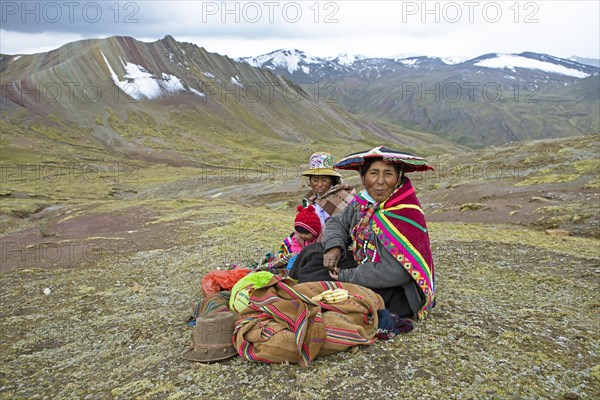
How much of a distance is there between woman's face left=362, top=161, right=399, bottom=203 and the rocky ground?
5.32ft

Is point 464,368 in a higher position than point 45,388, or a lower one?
higher

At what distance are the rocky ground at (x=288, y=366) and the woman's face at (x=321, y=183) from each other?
8.05 ft

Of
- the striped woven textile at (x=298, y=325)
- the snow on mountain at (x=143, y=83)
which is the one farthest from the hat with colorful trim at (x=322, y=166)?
the snow on mountain at (x=143, y=83)

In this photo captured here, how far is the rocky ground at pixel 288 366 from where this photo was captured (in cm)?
391

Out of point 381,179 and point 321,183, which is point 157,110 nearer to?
point 321,183

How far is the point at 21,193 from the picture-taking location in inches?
1281

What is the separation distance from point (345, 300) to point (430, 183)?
24.5 m

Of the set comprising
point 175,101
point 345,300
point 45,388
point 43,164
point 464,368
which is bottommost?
point 45,388

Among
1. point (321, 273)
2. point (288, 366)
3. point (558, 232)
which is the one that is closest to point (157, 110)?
point (558, 232)

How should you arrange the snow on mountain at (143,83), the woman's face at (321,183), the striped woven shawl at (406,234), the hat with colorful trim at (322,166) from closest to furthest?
1. the striped woven shawl at (406,234)
2. the hat with colorful trim at (322,166)
3. the woman's face at (321,183)
4. the snow on mountain at (143,83)

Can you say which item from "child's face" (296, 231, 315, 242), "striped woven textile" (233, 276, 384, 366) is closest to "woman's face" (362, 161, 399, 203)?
"striped woven textile" (233, 276, 384, 366)

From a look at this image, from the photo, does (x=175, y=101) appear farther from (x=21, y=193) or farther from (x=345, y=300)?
(x=345, y=300)

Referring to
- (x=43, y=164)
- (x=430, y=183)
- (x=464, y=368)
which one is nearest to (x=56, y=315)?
(x=464, y=368)

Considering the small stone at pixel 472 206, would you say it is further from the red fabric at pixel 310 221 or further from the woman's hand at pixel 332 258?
the woman's hand at pixel 332 258
